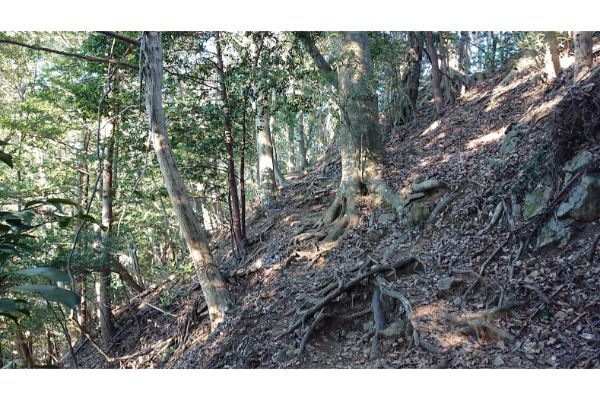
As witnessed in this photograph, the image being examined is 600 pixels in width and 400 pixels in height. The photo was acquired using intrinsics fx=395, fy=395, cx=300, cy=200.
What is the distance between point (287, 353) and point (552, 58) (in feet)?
19.9

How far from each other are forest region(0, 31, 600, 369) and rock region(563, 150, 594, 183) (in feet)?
0.08

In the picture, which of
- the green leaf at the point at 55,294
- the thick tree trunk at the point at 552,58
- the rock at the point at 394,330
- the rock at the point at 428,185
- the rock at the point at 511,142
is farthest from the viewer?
the thick tree trunk at the point at 552,58

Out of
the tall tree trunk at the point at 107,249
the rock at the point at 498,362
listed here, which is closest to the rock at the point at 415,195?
the rock at the point at 498,362

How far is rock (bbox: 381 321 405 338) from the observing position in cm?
355

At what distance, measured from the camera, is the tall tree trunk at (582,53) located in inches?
187

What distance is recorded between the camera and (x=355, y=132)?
6.40 m

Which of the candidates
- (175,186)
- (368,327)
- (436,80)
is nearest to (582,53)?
(368,327)

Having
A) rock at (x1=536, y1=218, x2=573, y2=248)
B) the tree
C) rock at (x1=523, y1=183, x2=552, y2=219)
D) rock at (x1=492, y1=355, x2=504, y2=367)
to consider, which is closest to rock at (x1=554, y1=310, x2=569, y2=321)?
rock at (x1=492, y1=355, x2=504, y2=367)

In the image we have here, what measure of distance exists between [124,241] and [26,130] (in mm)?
2840

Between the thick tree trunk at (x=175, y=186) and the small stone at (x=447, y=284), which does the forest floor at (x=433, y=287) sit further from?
the thick tree trunk at (x=175, y=186)

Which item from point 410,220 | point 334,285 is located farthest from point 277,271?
point 410,220

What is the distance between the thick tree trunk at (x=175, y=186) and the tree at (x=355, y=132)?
5.16 feet

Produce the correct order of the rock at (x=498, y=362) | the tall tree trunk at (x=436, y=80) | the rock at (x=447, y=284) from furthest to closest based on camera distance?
1. the tall tree trunk at (x=436, y=80)
2. the rock at (x=447, y=284)
3. the rock at (x=498, y=362)
